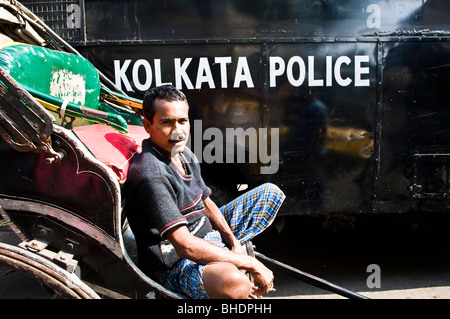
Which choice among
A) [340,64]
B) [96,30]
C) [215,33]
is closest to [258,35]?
[215,33]

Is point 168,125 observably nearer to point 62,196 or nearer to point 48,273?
point 62,196

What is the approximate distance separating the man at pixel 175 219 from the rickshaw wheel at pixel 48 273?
0.31 m

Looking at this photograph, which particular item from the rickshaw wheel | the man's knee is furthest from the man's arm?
the rickshaw wheel

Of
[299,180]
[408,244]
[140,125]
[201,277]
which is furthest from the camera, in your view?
[408,244]

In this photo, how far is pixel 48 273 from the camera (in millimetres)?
1580

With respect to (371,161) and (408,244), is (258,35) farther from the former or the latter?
(408,244)

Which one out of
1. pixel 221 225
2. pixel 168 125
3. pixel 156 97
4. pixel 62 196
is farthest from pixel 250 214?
pixel 62 196

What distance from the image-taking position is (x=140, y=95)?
2701mm

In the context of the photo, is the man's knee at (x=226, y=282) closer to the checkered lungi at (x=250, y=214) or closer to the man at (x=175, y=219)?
the man at (x=175, y=219)

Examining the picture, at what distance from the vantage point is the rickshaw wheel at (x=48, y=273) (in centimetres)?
157

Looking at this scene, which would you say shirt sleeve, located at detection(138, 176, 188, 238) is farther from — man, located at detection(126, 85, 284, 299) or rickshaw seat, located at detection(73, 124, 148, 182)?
rickshaw seat, located at detection(73, 124, 148, 182)

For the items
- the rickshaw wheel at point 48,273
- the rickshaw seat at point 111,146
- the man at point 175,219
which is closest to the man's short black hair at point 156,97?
the man at point 175,219

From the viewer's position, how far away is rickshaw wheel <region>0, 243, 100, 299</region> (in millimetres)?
1571
